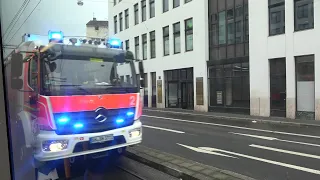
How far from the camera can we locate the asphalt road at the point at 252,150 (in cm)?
602

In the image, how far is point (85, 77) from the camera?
534 centimetres

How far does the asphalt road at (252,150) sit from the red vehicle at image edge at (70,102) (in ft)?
7.77

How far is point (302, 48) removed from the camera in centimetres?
1538

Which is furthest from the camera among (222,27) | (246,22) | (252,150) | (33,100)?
(222,27)

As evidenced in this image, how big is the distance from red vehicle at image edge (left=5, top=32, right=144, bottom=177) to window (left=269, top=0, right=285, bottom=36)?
44.1 feet

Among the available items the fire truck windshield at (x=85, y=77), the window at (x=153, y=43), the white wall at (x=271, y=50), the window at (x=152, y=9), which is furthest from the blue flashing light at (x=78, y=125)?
the window at (x=152, y=9)

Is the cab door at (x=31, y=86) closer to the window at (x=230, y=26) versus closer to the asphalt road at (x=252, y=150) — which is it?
the asphalt road at (x=252, y=150)

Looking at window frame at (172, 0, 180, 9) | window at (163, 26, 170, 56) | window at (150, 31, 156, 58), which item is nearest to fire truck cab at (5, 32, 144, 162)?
window at (150, 31, 156, 58)

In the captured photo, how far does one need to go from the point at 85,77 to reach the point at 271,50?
13963mm

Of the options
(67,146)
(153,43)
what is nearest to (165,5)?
(153,43)

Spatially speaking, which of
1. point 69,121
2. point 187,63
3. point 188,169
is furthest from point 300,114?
point 69,121

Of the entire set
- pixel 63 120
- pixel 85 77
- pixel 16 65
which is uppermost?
pixel 16 65

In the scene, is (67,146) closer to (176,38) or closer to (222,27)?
(222,27)

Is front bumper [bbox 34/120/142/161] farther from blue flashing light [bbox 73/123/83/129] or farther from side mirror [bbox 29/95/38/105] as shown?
side mirror [bbox 29/95/38/105]
